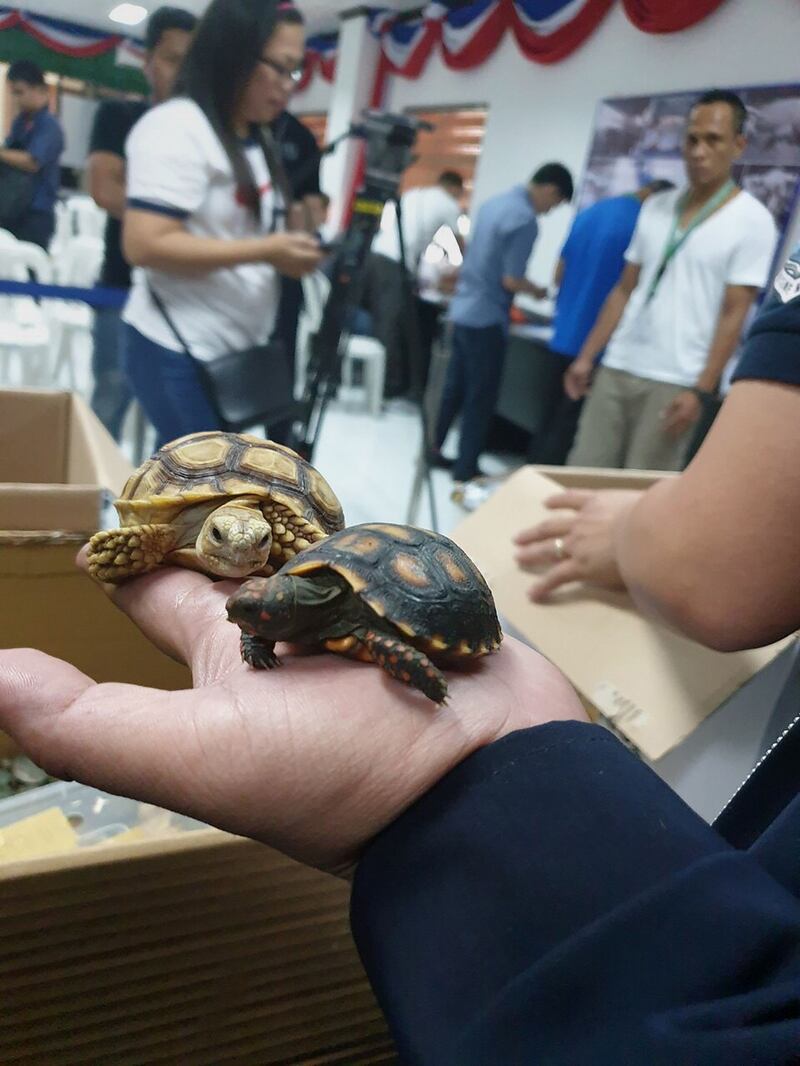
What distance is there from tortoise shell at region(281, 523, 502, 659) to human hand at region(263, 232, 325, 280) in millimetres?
815

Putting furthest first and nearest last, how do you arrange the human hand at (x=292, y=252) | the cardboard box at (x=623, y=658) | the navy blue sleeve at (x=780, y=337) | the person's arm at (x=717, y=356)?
1. the person's arm at (x=717, y=356)
2. the human hand at (x=292, y=252)
3. the cardboard box at (x=623, y=658)
4. the navy blue sleeve at (x=780, y=337)

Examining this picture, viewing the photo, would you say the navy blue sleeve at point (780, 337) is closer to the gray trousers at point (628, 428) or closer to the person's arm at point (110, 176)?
the person's arm at point (110, 176)

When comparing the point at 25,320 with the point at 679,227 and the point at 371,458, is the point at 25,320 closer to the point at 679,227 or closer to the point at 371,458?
the point at 371,458

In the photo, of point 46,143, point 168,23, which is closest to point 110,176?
point 168,23

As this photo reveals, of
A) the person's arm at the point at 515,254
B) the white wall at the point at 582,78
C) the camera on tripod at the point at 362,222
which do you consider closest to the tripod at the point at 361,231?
the camera on tripod at the point at 362,222

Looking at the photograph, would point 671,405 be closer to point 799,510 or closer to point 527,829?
point 799,510

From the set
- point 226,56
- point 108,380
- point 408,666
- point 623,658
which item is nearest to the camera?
point 408,666

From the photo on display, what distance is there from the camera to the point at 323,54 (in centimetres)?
771

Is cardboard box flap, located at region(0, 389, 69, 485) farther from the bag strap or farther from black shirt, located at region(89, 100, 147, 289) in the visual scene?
black shirt, located at region(89, 100, 147, 289)

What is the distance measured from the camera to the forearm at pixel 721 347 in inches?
86.2

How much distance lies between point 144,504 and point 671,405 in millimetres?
1884

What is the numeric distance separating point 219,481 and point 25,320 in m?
2.37

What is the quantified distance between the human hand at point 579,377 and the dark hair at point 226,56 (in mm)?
1769

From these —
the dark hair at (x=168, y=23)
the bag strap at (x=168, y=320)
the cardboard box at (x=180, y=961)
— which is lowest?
the cardboard box at (x=180, y=961)
